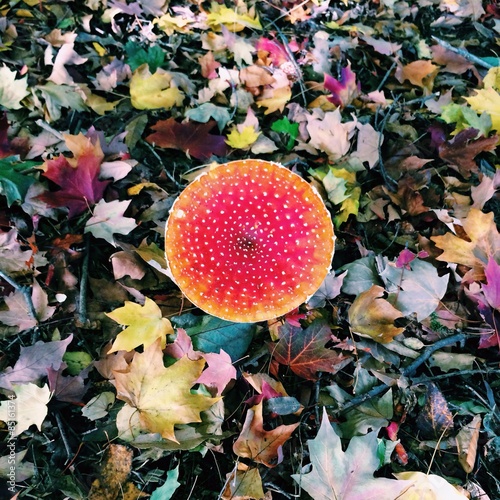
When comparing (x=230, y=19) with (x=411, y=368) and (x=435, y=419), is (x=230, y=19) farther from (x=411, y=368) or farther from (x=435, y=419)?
(x=435, y=419)

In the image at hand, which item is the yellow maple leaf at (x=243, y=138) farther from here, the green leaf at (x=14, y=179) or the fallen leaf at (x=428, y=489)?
the fallen leaf at (x=428, y=489)

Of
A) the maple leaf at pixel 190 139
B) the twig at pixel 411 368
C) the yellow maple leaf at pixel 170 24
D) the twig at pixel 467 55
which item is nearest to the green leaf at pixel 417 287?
the twig at pixel 411 368

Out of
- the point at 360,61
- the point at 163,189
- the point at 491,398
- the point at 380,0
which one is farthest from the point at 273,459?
the point at 380,0

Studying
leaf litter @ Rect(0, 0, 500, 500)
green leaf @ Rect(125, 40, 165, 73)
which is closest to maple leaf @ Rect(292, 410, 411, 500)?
leaf litter @ Rect(0, 0, 500, 500)

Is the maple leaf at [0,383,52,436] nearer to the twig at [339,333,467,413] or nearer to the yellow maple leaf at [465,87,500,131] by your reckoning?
the twig at [339,333,467,413]

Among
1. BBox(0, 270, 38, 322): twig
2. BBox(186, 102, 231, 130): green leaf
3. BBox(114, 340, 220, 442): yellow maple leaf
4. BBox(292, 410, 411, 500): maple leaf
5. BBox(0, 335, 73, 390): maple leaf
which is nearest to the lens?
BBox(292, 410, 411, 500): maple leaf

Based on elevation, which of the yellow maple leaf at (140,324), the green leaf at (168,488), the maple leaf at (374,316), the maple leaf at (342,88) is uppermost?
the maple leaf at (342,88)

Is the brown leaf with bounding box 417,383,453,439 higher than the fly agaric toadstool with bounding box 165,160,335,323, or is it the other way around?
the fly agaric toadstool with bounding box 165,160,335,323
